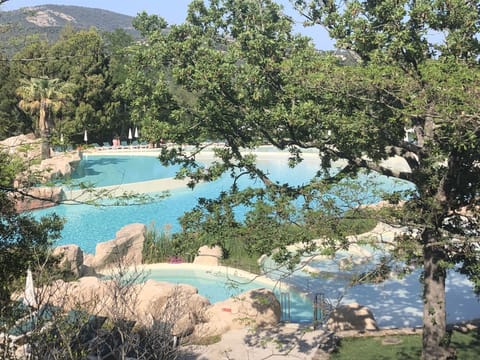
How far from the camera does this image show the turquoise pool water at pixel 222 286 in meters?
14.3

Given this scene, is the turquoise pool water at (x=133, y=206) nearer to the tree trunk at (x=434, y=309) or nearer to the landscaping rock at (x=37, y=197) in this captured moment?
the landscaping rock at (x=37, y=197)

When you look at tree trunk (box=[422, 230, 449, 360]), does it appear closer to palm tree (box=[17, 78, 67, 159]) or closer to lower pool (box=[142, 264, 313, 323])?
lower pool (box=[142, 264, 313, 323])

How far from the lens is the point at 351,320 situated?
11883mm

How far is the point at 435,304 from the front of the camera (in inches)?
358

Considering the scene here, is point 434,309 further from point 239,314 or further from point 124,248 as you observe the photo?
point 124,248

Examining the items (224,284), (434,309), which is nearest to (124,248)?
(224,284)

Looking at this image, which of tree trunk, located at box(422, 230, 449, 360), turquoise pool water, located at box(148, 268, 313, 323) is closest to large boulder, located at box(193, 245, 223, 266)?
turquoise pool water, located at box(148, 268, 313, 323)

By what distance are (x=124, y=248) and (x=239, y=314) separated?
→ 6396 mm

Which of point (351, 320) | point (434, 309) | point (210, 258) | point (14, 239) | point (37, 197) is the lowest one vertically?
point (210, 258)

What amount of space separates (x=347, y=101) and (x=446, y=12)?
227 cm

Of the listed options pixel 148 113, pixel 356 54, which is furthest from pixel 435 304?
pixel 148 113

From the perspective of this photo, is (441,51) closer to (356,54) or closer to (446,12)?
(446,12)

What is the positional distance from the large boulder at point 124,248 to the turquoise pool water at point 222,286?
3.46 feet

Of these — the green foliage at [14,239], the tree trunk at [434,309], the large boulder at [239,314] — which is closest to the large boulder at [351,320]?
the large boulder at [239,314]
